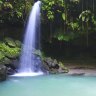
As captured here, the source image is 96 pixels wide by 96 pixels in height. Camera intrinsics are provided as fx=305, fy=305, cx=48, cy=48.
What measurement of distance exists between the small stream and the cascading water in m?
1.52

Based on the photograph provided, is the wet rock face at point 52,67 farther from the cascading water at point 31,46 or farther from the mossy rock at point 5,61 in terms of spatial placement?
the mossy rock at point 5,61

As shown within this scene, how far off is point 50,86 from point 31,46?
4938mm

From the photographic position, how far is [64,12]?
15523mm

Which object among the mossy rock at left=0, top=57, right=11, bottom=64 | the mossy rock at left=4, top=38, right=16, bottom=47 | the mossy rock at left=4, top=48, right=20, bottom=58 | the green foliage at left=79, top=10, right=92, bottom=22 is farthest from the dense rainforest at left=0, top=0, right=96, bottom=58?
the mossy rock at left=0, top=57, right=11, bottom=64

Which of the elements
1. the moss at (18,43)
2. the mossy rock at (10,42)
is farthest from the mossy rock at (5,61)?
the moss at (18,43)

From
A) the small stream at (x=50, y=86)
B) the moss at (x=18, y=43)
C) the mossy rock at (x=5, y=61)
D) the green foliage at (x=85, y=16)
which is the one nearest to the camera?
the small stream at (x=50, y=86)

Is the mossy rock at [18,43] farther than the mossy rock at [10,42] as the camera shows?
Yes

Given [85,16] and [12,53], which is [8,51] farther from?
[85,16]

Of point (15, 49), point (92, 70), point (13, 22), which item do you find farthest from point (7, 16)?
point (92, 70)

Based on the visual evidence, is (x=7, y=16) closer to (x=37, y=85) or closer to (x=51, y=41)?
(x=51, y=41)

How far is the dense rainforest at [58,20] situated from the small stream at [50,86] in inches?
138

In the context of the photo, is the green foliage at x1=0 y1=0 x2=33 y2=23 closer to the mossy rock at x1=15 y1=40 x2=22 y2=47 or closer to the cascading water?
the cascading water

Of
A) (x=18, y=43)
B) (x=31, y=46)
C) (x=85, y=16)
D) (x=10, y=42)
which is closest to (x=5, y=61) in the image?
(x=10, y=42)

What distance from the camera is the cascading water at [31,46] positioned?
1426 centimetres
